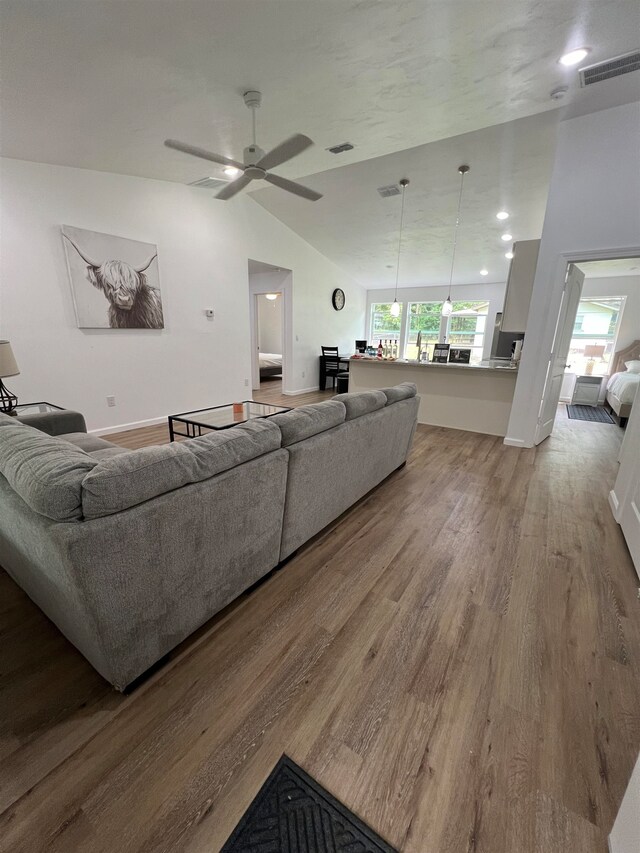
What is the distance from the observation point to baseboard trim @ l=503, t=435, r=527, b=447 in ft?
13.0

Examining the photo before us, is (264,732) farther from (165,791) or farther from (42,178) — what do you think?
(42,178)

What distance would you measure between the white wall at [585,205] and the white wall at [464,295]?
4221 millimetres

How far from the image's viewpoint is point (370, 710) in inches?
47.0

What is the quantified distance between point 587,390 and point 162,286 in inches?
289

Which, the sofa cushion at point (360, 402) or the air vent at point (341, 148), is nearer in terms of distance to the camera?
the sofa cushion at point (360, 402)

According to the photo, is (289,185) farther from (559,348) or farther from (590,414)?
(590,414)

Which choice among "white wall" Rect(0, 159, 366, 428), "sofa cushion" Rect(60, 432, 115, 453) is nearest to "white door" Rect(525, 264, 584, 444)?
"white wall" Rect(0, 159, 366, 428)

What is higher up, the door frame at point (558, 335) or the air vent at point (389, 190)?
the air vent at point (389, 190)

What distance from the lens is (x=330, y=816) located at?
0.93m

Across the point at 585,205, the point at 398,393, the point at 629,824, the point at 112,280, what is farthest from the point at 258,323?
the point at 629,824

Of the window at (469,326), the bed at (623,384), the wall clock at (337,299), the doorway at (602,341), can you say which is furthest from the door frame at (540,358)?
the wall clock at (337,299)

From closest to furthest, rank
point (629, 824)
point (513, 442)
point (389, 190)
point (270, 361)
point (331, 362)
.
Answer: point (629, 824), point (513, 442), point (389, 190), point (331, 362), point (270, 361)

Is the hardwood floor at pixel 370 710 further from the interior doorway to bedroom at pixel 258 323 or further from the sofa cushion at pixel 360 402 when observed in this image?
the interior doorway to bedroom at pixel 258 323

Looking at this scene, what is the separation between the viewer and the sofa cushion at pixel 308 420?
168 cm
